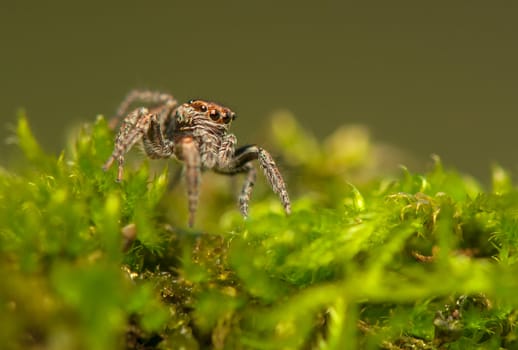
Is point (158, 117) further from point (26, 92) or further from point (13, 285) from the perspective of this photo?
point (26, 92)

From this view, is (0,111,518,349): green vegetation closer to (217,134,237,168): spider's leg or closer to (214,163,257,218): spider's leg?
(214,163,257,218): spider's leg

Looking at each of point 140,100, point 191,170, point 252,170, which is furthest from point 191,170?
point 140,100

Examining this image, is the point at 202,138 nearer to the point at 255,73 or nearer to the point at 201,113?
the point at 201,113

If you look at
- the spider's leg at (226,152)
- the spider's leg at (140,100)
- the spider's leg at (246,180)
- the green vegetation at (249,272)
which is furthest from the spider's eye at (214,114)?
the green vegetation at (249,272)

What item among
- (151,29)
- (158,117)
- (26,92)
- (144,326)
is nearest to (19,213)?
(144,326)

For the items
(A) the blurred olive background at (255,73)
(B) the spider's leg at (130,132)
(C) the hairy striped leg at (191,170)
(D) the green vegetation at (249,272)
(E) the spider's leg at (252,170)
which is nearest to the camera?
(D) the green vegetation at (249,272)

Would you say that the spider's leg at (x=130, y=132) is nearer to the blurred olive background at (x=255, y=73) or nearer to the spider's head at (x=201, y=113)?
the spider's head at (x=201, y=113)

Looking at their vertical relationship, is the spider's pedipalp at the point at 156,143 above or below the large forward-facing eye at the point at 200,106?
below

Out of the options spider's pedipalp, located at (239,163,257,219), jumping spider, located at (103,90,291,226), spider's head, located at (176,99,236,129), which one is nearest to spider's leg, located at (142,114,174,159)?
jumping spider, located at (103,90,291,226)
